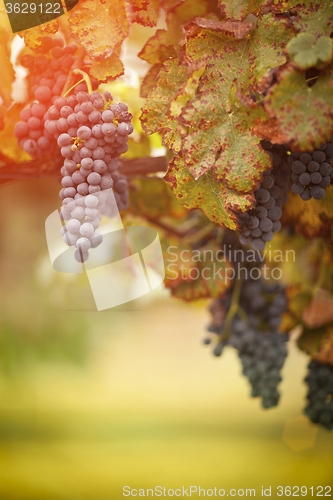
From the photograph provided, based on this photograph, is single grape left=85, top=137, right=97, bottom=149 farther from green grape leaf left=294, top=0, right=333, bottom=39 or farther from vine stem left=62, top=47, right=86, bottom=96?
green grape leaf left=294, top=0, right=333, bottom=39

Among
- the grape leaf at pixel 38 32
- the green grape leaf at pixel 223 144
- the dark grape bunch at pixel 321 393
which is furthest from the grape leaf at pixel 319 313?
the grape leaf at pixel 38 32

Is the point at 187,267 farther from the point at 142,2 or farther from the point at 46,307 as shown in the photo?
the point at 46,307

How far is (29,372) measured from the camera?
1.36 m

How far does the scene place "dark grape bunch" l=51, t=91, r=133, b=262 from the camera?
16.0 inches

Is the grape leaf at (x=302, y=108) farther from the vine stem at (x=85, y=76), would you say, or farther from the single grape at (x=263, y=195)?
the vine stem at (x=85, y=76)

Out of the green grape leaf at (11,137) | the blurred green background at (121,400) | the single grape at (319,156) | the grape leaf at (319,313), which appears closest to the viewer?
the single grape at (319,156)

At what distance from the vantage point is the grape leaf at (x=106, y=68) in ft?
1.43

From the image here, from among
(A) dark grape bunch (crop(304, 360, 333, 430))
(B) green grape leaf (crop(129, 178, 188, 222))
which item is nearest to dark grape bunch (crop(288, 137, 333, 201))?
(B) green grape leaf (crop(129, 178, 188, 222))

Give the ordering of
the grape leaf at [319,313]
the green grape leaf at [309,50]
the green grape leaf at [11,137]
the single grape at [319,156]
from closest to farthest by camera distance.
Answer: the green grape leaf at [309,50] < the single grape at [319,156] < the green grape leaf at [11,137] < the grape leaf at [319,313]

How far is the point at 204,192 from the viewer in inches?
16.3

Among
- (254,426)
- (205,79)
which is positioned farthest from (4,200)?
(254,426)

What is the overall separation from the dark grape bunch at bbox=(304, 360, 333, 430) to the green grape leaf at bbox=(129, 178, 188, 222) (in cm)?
54

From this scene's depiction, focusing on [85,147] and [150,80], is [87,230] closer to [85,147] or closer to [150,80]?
[85,147]

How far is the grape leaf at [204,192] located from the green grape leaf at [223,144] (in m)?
0.02
